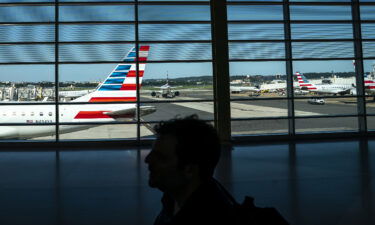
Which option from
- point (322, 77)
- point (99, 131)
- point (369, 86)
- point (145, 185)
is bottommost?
point (99, 131)

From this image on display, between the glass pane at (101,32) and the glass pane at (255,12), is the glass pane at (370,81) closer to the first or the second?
the glass pane at (255,12)

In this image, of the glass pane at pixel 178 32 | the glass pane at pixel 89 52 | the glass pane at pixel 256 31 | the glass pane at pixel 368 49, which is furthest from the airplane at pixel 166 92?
the glass pane at pixel 368 49

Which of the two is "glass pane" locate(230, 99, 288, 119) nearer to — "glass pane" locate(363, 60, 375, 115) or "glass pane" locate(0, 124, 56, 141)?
"glass pane" locate(363, 60, 375, 115)

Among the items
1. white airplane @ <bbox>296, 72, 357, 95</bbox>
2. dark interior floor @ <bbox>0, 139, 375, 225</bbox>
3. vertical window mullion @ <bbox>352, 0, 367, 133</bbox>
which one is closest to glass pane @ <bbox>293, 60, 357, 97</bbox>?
white airplane @ <bbox>296, 72, 357, 95</bbox>

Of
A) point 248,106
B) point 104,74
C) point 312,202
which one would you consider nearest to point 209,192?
point 312,202

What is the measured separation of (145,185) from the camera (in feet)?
19.7

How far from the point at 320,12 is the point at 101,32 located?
7454 mm

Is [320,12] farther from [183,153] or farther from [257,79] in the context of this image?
[183,153]

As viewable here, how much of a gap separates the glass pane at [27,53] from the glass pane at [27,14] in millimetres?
859

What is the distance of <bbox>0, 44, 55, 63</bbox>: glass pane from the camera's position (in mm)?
11375

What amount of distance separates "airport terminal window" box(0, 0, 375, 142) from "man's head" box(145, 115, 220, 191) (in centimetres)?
1023

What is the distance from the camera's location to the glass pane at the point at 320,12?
12.3 metres

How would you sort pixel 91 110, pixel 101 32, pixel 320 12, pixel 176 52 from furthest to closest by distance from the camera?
pixel 320 12, pixel 91 110, pixel 176 52, pixel 101 32

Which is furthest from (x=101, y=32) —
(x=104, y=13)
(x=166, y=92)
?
(x=166, y=92)
